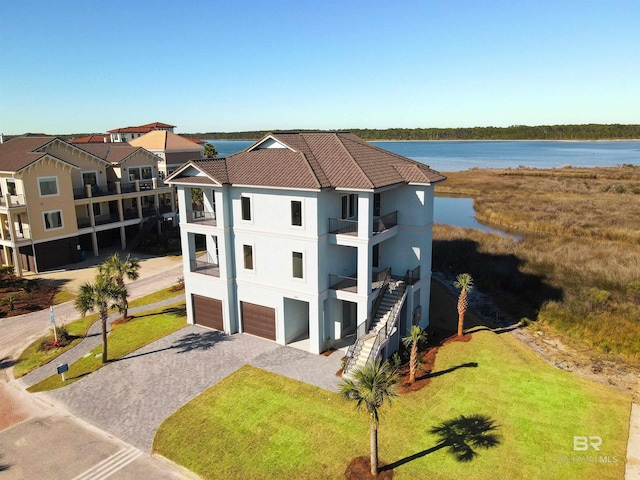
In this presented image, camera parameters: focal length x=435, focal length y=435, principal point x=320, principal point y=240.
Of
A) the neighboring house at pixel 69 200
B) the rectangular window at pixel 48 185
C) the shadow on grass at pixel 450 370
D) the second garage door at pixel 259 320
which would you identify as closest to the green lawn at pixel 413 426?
the shadow on grass at pixel 450 370

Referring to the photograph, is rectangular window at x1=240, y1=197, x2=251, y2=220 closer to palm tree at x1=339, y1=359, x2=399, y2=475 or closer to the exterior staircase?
the exterior staircase

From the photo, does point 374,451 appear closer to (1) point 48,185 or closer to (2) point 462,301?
(2) point 462,301

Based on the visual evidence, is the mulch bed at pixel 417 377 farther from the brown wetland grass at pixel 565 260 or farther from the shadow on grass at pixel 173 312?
the shadow on grass at pixel 173 312

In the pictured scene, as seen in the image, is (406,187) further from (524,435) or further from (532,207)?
(532,207)

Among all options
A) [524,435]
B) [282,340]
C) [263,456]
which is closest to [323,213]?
[282,340]

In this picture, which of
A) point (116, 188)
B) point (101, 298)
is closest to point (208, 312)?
point (101, 298)

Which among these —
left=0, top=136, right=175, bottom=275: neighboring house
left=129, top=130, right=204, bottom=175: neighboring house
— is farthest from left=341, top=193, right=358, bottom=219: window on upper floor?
left=129, top=130, right=204, bottom=175: neighboring house
